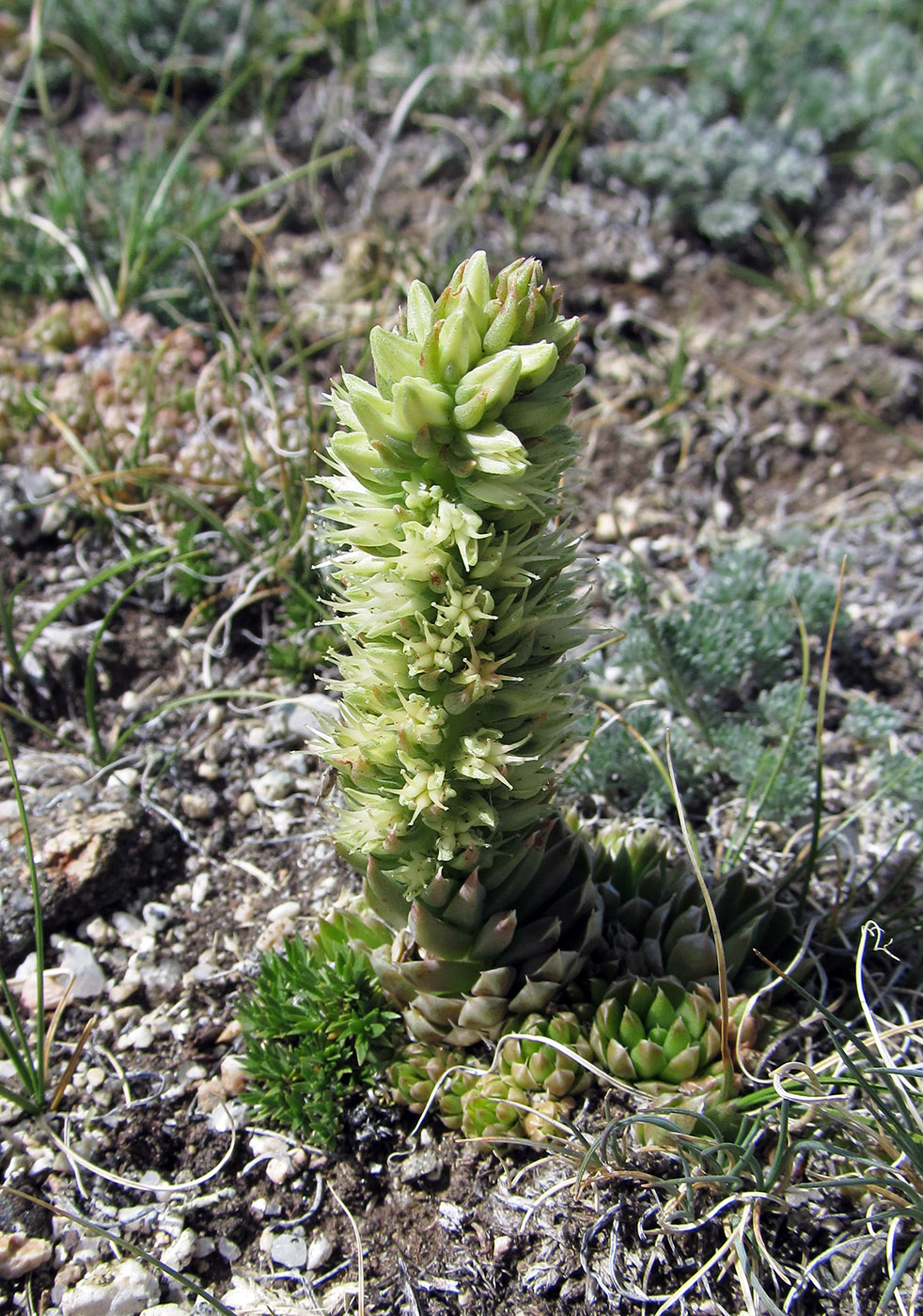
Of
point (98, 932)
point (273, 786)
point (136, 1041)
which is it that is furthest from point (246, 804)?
point (136, 1041)

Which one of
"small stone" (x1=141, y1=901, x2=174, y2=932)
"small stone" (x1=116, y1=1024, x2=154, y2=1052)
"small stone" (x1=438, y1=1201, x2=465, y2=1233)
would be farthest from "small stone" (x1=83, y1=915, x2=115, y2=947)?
"small stone" (x1=438, y1=1201, x2=465, y2=1233)

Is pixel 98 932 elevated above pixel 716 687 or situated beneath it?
situated beneath

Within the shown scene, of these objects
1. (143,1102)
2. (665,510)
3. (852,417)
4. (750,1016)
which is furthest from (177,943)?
(852,417)

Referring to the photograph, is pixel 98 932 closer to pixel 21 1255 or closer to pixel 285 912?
pixel 285 912

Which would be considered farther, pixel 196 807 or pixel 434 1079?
pixel 196 807

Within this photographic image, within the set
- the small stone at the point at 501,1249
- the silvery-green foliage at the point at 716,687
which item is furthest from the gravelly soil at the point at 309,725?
the silvery-green foliage at the point at 716,687

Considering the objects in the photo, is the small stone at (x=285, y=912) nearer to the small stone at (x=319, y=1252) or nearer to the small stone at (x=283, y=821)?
the small stone at (x=283, y=821)

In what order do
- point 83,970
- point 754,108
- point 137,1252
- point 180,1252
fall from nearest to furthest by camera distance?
point 137,1252 < point 180,1252 < point 83,970 < point 754,108

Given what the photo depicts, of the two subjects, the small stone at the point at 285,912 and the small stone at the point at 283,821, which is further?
the small stone at the point at 283,821
